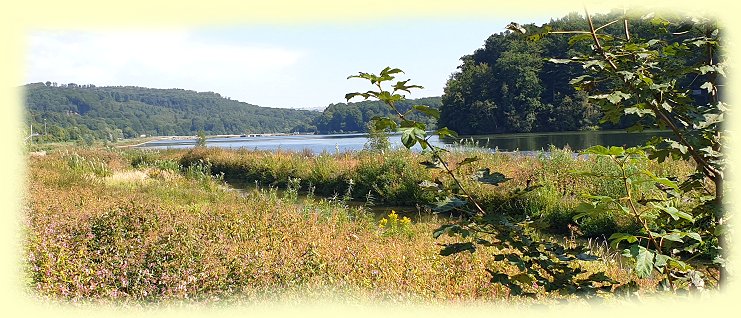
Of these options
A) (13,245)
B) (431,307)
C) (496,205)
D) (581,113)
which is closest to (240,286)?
(431,307)

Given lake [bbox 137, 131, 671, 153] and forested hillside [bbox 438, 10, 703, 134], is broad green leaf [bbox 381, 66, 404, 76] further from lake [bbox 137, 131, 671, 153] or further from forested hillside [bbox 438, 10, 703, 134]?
forested hillside [bbox 438, 10, 703, 134]

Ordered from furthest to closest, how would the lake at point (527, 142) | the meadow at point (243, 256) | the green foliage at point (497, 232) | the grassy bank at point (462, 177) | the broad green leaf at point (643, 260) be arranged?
the lake at point (527, 142) < the grassy bank at point (462, 177) < the meadow at point (243, 256) < the green foliage at point (497, 232) < the broad green leaf at point (643, 260)

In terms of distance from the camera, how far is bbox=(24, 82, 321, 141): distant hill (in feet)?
368

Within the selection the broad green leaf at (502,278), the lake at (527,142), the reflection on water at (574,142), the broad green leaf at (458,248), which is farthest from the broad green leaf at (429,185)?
the reflection on water at (574,142)

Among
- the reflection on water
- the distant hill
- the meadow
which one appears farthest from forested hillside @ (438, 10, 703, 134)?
the distant hill

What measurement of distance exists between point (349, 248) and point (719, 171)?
4027mm

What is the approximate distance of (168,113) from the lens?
488 ft

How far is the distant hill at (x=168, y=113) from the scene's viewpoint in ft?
368

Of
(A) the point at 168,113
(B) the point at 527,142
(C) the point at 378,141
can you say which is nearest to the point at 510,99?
(B) the point at 527,142

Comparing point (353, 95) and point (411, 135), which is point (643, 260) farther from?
point (353, 95)

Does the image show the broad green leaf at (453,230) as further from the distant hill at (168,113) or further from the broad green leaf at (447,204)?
the distant hill at (168,113)

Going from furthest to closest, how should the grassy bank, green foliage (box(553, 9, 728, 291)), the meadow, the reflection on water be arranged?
1. the reflection on water
2. the grassy bank
3. the meadow
4. green foliage (box(553, 9, 728, 291))

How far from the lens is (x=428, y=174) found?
566 inches

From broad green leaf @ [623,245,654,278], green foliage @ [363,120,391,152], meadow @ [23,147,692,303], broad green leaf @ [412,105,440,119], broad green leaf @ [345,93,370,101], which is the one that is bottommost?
meadow @ [23,147,692,303]
